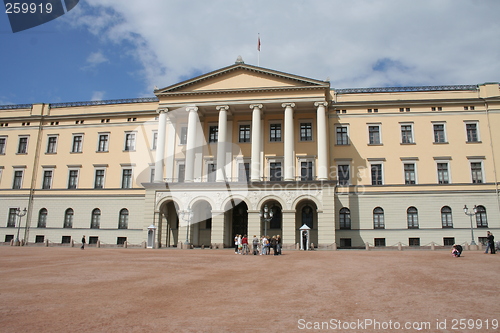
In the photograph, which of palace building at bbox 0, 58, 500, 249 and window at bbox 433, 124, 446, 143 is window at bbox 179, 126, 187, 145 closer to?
palace building at bbox 0, 58, 500, 249

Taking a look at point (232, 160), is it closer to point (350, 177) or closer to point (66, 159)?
point (350, 177)

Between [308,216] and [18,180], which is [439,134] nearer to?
[308,216]

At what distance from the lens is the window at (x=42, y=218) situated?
45.4 meters

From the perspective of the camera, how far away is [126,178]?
1751 inches

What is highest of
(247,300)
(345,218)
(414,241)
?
(345,218)

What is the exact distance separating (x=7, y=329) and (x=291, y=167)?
30.7m

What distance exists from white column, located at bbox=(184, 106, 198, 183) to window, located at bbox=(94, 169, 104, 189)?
41.3 feet

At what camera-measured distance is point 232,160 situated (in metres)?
40.9

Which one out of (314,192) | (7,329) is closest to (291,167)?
(314,192)

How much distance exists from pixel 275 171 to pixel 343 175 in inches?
276

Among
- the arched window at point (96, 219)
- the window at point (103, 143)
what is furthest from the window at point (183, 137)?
the arched window at point (96, 219)

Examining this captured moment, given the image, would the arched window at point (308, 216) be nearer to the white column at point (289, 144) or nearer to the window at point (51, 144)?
the white column at point (289, 144)

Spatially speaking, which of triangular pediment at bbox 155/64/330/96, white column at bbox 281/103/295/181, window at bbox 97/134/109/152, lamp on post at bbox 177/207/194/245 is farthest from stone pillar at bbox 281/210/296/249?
window at bbox 97/134/109/152

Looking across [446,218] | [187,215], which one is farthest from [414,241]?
[187,215]
